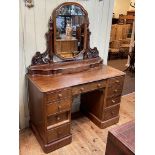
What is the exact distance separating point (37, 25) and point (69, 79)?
730 millimetres

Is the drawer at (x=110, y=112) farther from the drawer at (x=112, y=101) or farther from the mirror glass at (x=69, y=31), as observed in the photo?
the mirror glass at (x=69, y=31)

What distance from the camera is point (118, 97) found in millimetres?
2562

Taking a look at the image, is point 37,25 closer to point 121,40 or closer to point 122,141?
point 122,141

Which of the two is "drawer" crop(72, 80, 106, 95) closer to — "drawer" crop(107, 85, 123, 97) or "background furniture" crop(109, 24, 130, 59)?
"drawer" crop(107, 85, 123, 97)

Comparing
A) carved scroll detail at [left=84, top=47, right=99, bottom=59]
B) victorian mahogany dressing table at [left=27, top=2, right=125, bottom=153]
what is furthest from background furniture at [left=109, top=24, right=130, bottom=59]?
victorian mahogany dressing table at [left=27, top=2, right=125, bottom=153]

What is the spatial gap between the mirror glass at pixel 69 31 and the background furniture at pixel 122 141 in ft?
5.00

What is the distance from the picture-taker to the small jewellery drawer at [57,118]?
6.61 ft

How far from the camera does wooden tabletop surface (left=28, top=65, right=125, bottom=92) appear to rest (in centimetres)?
193

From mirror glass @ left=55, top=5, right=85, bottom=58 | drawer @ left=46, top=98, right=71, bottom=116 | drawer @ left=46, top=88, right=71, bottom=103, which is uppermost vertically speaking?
mirror glass @ left=55, top=5, right=85, bottom=58

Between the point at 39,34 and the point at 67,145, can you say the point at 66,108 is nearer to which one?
the point at 67,145

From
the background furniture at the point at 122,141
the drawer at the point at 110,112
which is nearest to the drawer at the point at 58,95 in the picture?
the drawer at the point at 110,112
